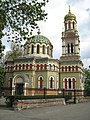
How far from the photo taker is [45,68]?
146 ft

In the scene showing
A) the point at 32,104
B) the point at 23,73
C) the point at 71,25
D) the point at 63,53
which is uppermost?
the point at 71,25

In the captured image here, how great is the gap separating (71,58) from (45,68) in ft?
24.1

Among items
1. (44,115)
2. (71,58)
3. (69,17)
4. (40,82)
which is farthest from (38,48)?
(44,115)

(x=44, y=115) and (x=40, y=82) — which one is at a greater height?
(x=40, y=82)

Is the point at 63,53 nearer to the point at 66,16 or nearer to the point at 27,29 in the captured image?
the point at 66,16

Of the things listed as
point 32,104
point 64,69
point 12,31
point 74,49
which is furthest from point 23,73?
point 12,31

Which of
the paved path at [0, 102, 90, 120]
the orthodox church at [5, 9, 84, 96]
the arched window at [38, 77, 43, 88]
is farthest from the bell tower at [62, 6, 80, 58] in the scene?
the paved path at [0, 102, 90, 120]

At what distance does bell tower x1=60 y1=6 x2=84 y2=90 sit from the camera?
45188 mm

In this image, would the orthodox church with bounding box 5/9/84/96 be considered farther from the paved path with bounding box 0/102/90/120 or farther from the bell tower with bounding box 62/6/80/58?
the paved path with bounding box 0/102/90/120

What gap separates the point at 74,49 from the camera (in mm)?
49094

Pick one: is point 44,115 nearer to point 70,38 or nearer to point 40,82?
point 40,82

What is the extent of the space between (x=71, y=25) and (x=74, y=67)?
11.7m

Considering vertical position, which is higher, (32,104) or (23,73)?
(23,73)

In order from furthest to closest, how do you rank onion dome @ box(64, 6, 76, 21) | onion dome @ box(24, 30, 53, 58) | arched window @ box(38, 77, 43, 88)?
onion dome @ box(64, 6, 76, 21) → onion dome @ box(24, 30, 53, 58) → arched window @ box(38, 77, 43, 88)
